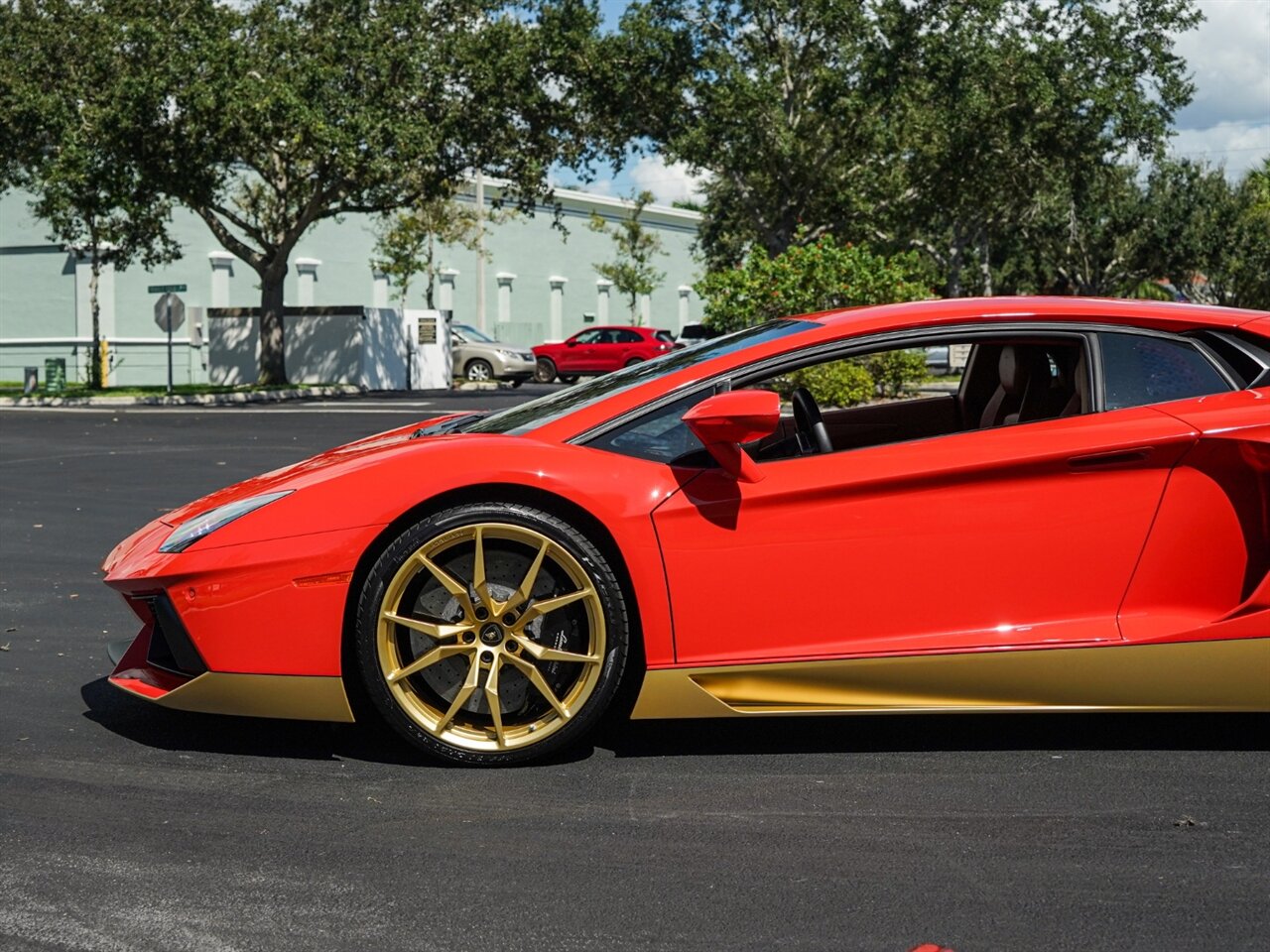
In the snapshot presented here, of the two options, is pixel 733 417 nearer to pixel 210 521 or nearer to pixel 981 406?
pixel 981 406

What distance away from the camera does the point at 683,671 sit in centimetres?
436

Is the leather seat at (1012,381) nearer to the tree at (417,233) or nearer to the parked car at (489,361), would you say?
the parked car at (489,361)

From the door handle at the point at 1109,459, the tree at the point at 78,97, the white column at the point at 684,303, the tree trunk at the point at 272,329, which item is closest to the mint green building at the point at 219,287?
the tree trunk at the point at 272,329

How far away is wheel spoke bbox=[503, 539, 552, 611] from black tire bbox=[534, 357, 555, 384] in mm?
40252

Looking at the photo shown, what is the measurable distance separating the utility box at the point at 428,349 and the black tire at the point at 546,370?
14.2 feet

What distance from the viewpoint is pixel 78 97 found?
1267 inches

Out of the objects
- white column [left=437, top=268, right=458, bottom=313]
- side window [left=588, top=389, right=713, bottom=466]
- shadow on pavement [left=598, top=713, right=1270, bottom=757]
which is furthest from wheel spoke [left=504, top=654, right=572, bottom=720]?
white column [left=437, top=268, right=458, bottom=313]

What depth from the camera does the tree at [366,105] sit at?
→ 31.1 metres

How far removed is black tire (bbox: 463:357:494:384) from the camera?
42.0 m

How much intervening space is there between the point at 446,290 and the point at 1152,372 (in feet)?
184

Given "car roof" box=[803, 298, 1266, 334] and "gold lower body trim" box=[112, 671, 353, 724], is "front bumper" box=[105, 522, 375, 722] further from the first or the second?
"car roof" box=[803, 298, 1266, 334]

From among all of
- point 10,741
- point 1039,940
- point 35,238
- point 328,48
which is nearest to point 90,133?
point 328,48

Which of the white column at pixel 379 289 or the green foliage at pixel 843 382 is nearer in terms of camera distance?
the green foliage at pixel 843 382

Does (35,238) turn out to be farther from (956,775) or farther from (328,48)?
(956,775)
